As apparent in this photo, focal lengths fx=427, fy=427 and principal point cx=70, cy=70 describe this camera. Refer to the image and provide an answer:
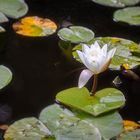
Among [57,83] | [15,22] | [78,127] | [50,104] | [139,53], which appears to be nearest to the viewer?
[78,127]

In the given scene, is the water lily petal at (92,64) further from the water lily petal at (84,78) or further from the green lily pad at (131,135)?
the green lily pad at (131,135)

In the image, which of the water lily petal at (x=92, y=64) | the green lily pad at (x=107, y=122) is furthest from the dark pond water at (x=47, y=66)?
the water lily petal at (x=92, y=64)

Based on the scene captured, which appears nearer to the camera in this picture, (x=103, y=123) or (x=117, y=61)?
(x=103, y=123)

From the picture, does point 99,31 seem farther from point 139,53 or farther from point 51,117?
point 51,117

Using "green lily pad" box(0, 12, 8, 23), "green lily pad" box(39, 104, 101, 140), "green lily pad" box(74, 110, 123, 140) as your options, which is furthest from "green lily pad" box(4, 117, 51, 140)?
"green lily pad" box(0, 12, 8, 23)

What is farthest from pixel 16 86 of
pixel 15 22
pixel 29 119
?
pixel 15 22
